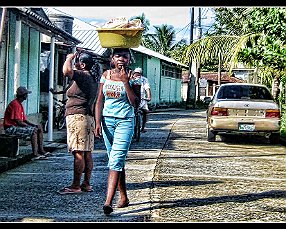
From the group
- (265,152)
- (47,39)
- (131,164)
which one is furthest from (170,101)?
(131,164)

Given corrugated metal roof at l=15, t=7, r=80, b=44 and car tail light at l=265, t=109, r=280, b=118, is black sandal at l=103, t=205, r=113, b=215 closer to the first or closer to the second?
corrugated metal roof at l=15, t=7, r=80, b=44

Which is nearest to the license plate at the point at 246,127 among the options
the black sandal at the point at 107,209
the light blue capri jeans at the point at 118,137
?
the light blue capri jeans at the point at 118,137

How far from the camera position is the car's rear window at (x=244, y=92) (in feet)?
46.0

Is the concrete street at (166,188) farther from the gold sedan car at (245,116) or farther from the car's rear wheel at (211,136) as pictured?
the car's rear wheel at (211,136)

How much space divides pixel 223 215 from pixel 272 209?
0.66 metres

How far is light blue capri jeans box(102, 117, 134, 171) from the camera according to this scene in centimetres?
604

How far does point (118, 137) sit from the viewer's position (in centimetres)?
607

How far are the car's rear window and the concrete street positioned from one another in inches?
80.5

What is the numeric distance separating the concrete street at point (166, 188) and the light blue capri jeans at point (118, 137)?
524 millimetres

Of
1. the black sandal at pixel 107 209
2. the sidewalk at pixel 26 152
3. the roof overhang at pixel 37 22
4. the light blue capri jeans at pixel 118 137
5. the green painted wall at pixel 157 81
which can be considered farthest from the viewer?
the green painted wall at pixel 157 81

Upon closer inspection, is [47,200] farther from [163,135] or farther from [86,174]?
[163,135]

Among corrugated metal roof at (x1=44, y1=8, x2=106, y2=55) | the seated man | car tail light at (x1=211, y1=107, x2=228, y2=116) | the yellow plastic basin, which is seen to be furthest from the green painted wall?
the yellow plastic basin

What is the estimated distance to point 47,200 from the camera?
6.62 m
